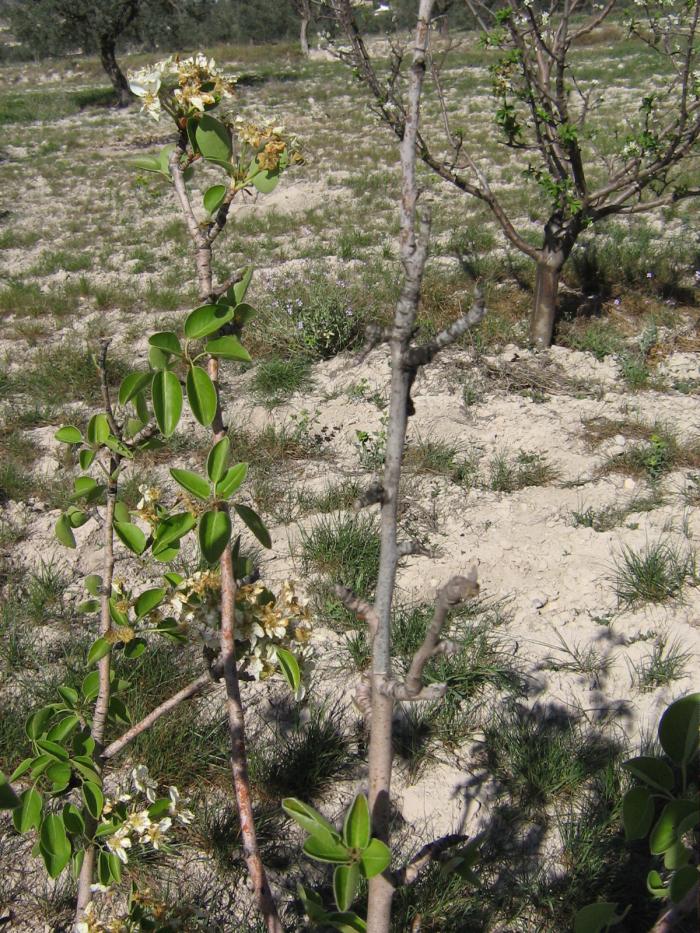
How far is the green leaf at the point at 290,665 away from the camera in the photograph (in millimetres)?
1158

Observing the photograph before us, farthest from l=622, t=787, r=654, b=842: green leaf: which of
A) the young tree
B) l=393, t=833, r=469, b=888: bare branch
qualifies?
the young tree

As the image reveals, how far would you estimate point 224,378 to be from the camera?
4465 mm

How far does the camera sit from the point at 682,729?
950 millimetres

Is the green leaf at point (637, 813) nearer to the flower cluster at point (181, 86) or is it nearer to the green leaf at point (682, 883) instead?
the green leaf at point (682, 883)

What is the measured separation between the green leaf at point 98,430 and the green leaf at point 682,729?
0.96 m

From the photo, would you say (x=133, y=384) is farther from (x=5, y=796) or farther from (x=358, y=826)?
(x=358, y=826)

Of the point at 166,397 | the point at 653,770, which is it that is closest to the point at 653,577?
the point at 653,770

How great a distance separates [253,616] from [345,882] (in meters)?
0.44

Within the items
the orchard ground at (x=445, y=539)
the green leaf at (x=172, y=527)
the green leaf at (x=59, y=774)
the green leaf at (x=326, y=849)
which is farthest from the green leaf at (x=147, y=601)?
the orchard ground at (x=445, y=539)

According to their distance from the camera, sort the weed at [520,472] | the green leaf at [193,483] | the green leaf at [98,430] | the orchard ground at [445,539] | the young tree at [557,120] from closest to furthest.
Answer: the green leaf at [193,483], the green leaf at [98,430], the orchard ground at [445,539], the weed at [520,472], the young tree at [557,120]

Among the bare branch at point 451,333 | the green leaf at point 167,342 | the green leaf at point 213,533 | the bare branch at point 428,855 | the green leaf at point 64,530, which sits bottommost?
the bare branch at point 428,855

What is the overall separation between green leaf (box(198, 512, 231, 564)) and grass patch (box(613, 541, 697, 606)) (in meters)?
2.07

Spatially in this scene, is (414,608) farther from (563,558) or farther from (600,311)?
(600,311)

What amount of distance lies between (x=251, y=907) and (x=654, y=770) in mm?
1278
